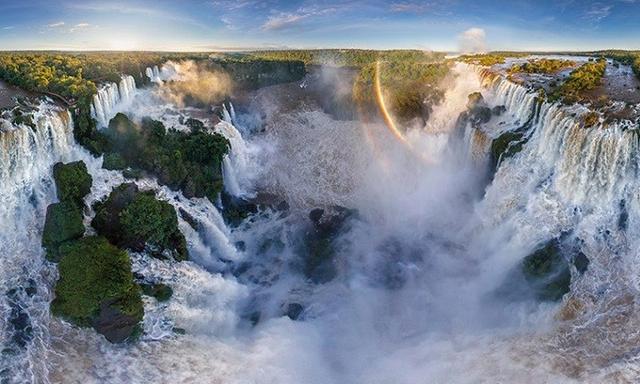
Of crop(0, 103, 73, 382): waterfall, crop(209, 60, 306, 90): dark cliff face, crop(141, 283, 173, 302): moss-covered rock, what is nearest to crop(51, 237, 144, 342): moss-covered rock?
crop(0, 103, 73, 382): waterfall

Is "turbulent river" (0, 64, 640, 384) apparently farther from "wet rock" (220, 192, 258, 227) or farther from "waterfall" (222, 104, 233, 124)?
"waterfall" (222, 104, 233, 124)

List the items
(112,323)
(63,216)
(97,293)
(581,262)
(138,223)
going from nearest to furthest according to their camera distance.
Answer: (97,293) < (112,323) < (63,216) < (581,262) < (138,223)

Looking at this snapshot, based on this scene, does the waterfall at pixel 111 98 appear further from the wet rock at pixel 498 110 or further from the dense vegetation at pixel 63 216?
the wet rock at pixel 498 110

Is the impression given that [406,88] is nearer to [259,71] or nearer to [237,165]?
[259,71]

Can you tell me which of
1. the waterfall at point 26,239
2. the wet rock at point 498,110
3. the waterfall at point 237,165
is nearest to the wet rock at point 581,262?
the wet rock at point 498,110

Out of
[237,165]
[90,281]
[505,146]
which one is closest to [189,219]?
[90,281]

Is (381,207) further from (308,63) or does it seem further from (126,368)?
(308,63)
